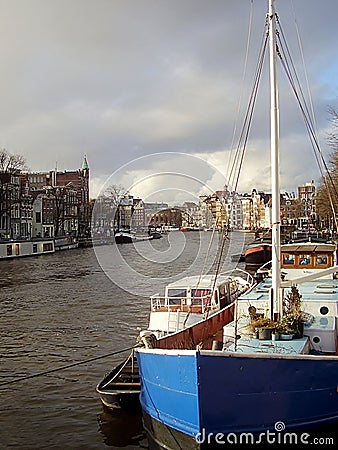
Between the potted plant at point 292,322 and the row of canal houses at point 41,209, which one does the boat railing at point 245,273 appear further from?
the row of canal houses at point 41,209

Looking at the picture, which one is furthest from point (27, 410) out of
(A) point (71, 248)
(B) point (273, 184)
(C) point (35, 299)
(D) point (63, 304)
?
(A) point (71, 248)

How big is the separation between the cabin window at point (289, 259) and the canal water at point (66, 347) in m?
3.09

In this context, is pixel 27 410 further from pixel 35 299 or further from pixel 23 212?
pixel 23 212

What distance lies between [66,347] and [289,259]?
28.9 ft

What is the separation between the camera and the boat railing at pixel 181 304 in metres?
16.2

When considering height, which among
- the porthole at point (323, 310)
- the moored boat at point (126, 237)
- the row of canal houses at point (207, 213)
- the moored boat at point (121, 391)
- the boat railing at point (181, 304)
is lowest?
the moored boat at point (121, 391)

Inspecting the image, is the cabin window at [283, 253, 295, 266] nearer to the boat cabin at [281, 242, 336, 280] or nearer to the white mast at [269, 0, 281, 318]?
the boat cabin at [281, 242, 336, 280]

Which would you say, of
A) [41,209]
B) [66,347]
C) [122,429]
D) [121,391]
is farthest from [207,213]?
[41,209]

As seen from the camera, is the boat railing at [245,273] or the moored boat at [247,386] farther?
the boat railing at [245,273]

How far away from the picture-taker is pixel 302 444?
993 centimetres

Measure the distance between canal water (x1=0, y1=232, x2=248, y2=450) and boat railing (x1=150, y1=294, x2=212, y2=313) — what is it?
152 cm

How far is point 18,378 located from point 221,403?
29.6 feet

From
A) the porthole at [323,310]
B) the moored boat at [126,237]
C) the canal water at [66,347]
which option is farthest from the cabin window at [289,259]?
the moored boat at [126,237]

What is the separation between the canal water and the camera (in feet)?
41.1
